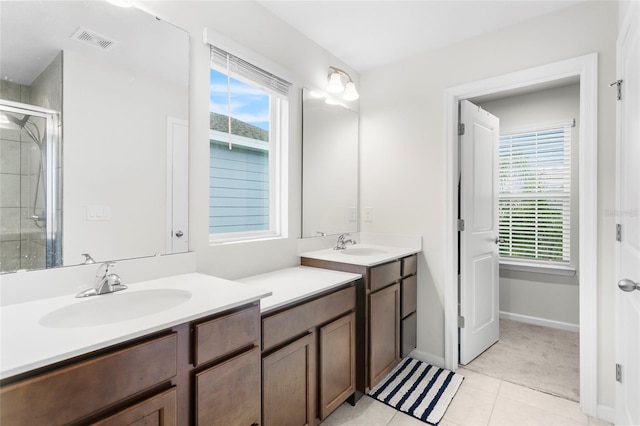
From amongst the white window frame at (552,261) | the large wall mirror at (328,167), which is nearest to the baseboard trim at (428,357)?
the large wall mirror at (328,167)

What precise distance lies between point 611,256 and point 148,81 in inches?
105

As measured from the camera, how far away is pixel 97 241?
130 centimetres

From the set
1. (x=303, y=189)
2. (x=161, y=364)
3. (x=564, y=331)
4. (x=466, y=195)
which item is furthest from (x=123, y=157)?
(x=564, y=331)

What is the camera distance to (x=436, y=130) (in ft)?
8.10

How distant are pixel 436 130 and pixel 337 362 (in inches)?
72.7

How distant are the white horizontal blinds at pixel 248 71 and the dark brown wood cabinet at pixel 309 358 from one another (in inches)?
53.4

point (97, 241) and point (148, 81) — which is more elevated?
point (148, 81)

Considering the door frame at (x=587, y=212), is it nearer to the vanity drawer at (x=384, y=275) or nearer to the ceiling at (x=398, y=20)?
the ceiling at (x=398, y=20)

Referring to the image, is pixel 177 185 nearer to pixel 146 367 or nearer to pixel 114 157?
pixel 114 157

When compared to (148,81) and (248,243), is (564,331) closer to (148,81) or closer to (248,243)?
(248,243)

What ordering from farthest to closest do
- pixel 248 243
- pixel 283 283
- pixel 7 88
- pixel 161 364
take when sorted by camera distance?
pixel 248 243 < pixel 283 283 < pixel 7 88 < pixel 161 364

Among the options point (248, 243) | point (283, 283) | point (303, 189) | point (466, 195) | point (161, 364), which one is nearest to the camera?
point (161, 364)

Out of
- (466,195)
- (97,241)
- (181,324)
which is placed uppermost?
(466,195)

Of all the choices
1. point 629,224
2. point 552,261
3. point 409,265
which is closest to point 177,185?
point 409,265
